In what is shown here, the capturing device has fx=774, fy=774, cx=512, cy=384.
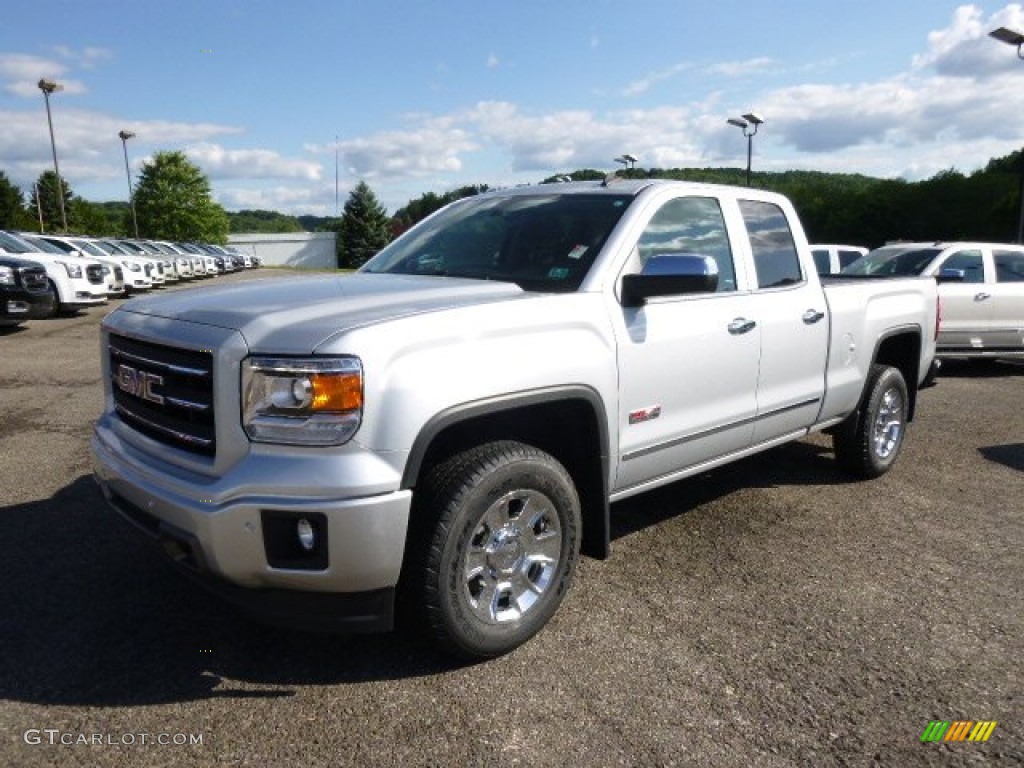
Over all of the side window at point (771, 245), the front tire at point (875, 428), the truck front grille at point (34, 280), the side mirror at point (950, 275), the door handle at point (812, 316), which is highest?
the side window at point (771, 245)

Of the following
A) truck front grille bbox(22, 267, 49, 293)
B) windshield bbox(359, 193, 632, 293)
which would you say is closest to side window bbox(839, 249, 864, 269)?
windshield bbox(359, 193, 632, 293)

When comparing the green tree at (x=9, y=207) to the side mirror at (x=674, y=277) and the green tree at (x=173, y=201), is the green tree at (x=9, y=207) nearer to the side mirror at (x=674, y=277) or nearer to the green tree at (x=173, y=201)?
the green tree at (x=173, y=201)

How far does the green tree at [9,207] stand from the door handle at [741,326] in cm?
8148

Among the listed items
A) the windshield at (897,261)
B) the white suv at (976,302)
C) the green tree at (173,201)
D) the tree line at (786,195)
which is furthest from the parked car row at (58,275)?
the green tree at (173,201)

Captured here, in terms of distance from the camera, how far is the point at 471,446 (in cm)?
296

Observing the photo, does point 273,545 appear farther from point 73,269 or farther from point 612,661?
point 73,269

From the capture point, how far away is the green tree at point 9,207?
71188mm

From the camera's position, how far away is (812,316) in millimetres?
4492

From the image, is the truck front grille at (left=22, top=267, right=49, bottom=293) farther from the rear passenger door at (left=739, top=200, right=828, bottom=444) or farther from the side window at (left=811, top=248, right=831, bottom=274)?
the side window at (left=811, top=248, right=831, bottom=274)

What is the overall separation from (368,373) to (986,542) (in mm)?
3664

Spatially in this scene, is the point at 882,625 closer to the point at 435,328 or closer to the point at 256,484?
the point at 435,328

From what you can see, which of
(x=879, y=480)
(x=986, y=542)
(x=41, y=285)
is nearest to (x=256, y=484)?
(x=986, y=542)

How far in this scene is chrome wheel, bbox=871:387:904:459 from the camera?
5340 mm

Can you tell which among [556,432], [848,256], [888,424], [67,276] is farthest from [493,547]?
[67,276]
